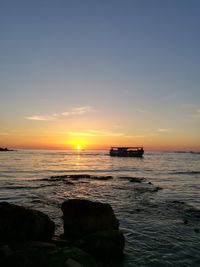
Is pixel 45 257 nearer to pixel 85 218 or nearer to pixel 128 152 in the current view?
pixel 85 218

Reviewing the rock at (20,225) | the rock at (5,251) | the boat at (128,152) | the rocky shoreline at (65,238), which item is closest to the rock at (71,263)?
the rocky shoreline at (65,238)

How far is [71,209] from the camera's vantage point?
11547 mm

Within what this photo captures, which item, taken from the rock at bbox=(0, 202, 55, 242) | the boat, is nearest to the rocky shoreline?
the rock at bbox=(0, 202, 55, 242)

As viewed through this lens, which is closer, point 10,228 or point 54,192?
point 10,228

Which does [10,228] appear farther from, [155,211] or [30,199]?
[30,199]

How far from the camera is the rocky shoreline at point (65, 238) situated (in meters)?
7.92

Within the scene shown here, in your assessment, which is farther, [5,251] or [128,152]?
[128,152]

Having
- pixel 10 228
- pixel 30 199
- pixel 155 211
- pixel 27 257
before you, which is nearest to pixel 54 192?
pixel 30 199

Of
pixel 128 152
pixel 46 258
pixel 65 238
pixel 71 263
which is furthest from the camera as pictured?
pixel 128 152

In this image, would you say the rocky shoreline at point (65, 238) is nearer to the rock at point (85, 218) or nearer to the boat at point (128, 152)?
the rock at point (85, 218)

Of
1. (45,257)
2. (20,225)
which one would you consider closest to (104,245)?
(45,257)

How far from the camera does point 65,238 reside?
38.1 ft

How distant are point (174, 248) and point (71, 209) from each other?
4.30 meters

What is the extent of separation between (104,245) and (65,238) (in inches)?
99.2
